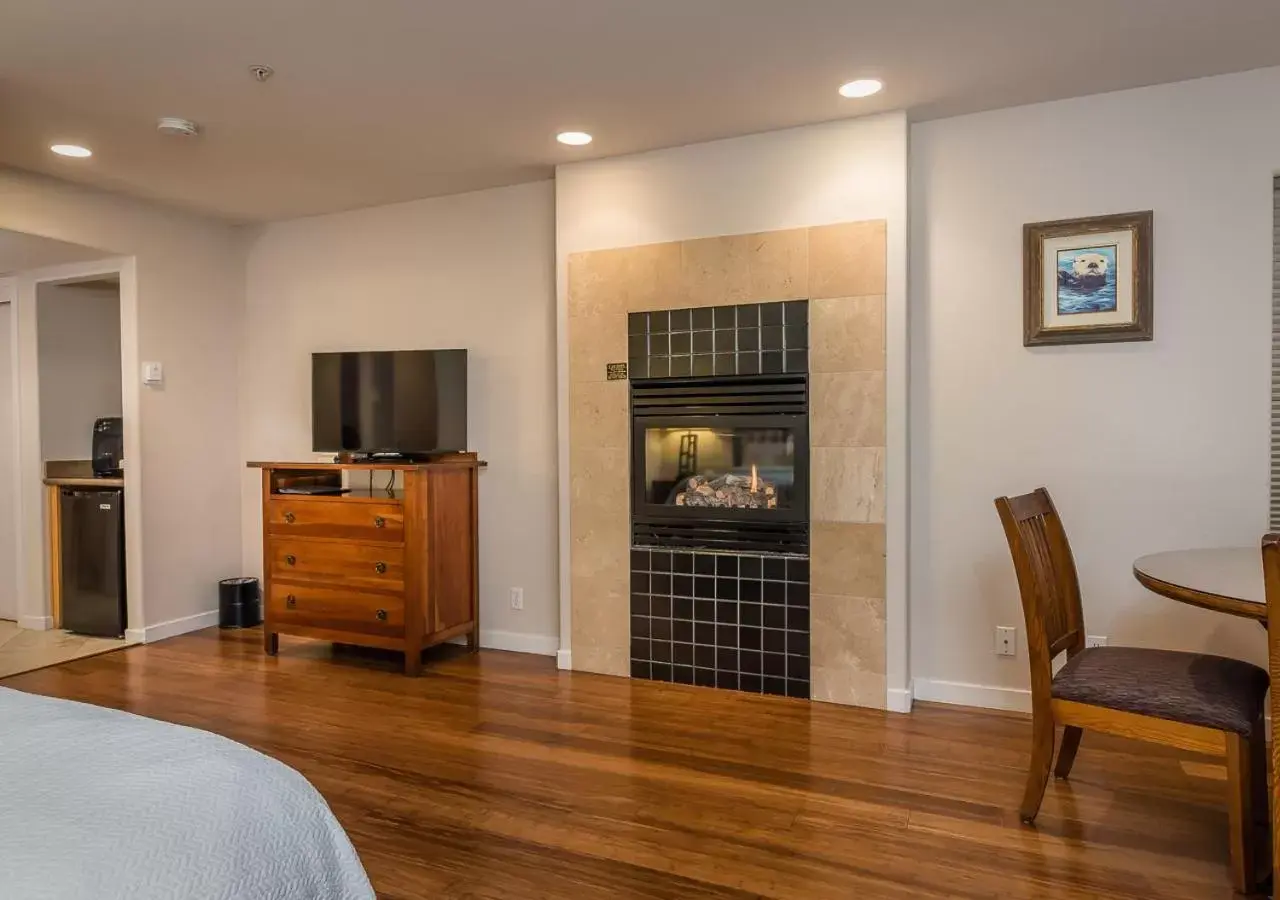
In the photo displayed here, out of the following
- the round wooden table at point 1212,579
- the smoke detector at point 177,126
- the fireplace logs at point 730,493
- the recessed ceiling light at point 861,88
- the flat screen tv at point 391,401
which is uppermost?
the recessed ceiling light at point 861,88

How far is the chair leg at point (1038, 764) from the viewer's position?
2.24m

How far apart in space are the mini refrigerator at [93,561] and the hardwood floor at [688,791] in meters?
0.80

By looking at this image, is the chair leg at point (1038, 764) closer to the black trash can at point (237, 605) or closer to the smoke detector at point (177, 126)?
the smoke detector at point (177, 126)

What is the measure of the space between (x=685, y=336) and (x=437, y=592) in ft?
5.65

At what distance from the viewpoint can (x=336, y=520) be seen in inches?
155

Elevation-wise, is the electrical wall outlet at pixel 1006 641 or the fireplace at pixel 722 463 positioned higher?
the fireplace at pixel 722 463

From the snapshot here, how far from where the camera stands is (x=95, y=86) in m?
2.86

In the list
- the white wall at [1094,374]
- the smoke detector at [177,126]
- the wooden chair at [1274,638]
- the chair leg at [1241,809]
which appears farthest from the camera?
the smoke detector at [177,126]

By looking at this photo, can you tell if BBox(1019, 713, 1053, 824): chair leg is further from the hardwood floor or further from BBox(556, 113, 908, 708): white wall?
BBox(556, 113, 908, 708): white wall

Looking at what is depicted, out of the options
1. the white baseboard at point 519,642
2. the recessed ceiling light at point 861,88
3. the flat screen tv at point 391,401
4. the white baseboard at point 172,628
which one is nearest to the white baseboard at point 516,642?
the white baseboard at point 519,642

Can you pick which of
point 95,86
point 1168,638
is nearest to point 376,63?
point 95,86

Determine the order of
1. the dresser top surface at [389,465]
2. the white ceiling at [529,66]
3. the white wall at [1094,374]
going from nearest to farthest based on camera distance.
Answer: the white ceiling at [529,66] < the white wall at [1094,374] < the dresser top surface at [389,465]

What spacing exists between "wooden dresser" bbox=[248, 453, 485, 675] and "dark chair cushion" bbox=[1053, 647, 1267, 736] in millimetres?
2712

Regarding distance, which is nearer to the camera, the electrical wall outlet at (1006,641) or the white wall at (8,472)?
the electrical wall outlet at (1006,641)
